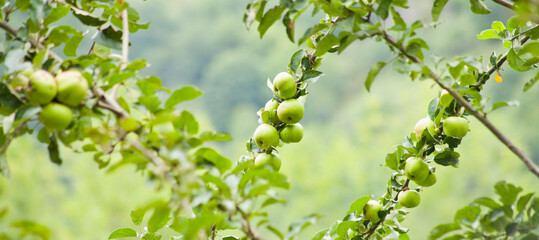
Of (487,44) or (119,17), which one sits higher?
(487,44)

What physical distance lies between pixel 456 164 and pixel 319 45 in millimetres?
383

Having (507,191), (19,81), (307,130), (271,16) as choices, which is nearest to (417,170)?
(507,191)

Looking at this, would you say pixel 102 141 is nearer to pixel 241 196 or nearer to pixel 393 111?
pixel 241 196

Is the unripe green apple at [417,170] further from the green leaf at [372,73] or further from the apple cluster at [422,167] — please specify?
the green leaf at [372,73]

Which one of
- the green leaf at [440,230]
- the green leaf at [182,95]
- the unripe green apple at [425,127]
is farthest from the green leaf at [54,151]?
the unripe green apple at [425,127]

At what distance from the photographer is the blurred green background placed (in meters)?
14.5

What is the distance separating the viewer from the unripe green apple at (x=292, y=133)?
41.0 inches

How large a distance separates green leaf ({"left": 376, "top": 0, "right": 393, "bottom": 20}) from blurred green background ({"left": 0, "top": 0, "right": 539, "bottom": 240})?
0.77 metres

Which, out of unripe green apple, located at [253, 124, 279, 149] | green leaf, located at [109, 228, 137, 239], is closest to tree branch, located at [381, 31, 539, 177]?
unripe green apple, located at [253, 124, 279, 149]

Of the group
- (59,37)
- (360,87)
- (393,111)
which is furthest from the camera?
(360,87)

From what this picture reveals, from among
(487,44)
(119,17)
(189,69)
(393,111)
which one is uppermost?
(189,69)

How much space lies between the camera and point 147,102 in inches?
26.0

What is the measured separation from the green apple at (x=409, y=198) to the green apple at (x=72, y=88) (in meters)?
0.66

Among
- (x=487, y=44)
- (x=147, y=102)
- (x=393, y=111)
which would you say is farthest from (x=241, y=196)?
(x=487, y=44)
